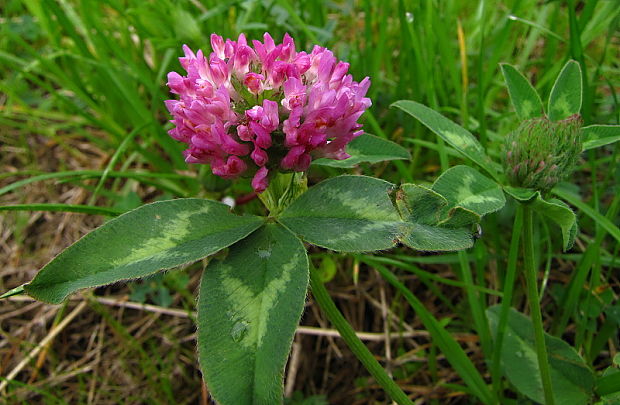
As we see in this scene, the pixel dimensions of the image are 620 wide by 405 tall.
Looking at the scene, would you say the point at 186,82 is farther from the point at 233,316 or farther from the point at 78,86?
the point at 78,86

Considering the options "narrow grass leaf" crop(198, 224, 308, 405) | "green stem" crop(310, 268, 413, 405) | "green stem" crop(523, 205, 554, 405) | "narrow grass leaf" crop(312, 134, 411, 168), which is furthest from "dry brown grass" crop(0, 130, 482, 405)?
"narrow grass leaf" crop(198, 224, 308, 405)

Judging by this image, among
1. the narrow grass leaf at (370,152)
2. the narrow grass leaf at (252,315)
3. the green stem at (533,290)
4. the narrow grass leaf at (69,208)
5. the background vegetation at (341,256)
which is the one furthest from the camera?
the background vegetation at (341,256)

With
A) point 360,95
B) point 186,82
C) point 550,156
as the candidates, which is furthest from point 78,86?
point 550,156

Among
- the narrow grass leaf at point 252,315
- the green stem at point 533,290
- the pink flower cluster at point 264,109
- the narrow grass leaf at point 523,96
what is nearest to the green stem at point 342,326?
the narrow grass leaf at point 252,315

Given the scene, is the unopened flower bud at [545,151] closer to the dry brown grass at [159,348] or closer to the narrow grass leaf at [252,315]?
the narrow grass leaf at [252,315]

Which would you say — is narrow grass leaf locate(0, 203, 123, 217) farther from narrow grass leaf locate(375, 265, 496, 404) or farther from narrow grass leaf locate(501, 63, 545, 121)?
narrow grass leaf locate(501, 63, 545, 121)

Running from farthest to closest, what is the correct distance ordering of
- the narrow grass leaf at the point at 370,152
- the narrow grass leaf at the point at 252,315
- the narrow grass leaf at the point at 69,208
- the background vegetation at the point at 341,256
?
the background vegetation at the point at 341,256 < the narrow grass leaf at the point at 69,208 < the narrow grass leaf at the point at 370,152 < the narrow grass leaf at the point at 252,315
